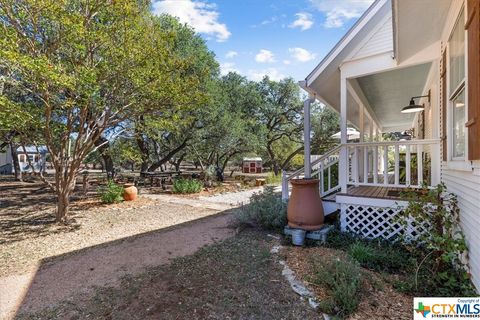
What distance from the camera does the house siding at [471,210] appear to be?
9.04ft

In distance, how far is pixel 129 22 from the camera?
6.49 meters

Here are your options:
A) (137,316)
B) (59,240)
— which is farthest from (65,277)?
(59,240)

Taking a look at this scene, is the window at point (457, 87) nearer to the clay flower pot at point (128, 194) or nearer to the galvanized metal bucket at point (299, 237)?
the galvanized metal bucket at point (299, 237)

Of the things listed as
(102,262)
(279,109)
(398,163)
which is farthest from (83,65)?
(279,109)

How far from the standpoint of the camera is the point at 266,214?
5836 millimetres

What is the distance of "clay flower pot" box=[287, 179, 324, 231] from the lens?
4.92 m

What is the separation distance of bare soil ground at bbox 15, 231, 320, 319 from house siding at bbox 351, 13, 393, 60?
463 cm

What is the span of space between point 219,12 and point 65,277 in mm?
8833

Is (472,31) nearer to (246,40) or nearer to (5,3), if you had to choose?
(5,3)

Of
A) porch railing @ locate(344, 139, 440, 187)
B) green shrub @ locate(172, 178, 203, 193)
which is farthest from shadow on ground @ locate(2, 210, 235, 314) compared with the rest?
green shrub @ locate(172, 178, 203, 193)

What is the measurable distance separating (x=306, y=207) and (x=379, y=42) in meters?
3.75

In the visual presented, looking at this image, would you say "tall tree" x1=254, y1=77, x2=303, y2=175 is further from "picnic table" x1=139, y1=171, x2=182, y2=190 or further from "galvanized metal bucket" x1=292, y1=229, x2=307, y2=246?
"galvanized metal bucket" x1=292, y1=229, x2=307, y2=246

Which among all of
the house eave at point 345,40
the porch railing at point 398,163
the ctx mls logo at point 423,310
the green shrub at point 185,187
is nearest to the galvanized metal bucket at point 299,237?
the porch railing at point 398,163

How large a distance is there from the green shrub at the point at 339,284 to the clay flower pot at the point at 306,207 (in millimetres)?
1367
